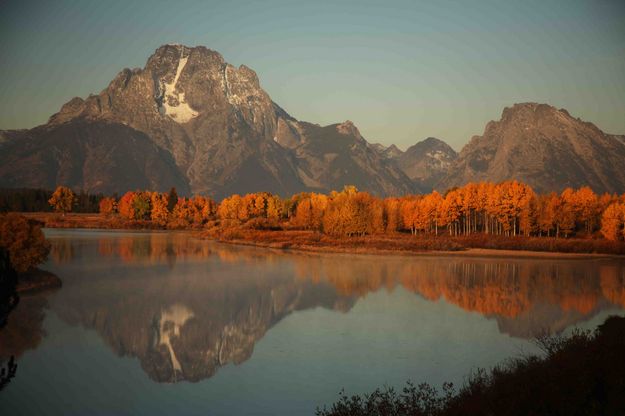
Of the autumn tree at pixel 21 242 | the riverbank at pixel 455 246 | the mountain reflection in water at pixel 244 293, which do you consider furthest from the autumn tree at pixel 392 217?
the autumn tree at pixel 21 242

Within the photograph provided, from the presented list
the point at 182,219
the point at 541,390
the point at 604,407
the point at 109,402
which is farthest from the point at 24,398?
the point at 182,219

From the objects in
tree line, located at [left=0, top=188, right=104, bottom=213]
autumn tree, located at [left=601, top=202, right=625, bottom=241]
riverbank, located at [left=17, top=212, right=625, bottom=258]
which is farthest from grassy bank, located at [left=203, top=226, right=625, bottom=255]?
tree line, located at [left=0, top=188, right=104, bottom=213]

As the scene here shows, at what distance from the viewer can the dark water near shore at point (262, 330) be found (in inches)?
846

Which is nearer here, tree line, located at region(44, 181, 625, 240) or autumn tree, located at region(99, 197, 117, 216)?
tree line, located at region(44, 181, 625, 240)

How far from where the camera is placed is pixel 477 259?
75.8 metres

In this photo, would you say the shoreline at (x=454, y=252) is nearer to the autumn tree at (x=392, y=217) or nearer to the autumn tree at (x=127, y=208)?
the autumn tree at (x=392, y=217)

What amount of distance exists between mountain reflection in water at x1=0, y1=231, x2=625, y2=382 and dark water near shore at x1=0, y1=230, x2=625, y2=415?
161mm

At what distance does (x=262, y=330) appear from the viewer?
32375mm

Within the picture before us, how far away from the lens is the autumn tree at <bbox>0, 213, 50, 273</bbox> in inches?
1623

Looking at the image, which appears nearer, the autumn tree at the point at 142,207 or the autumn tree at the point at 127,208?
the autumn tree at the point at 142,207

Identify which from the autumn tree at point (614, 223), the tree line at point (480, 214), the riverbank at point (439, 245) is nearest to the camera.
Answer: the riverbank at point (439, 245)

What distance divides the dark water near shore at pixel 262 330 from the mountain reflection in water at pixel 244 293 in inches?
6.3

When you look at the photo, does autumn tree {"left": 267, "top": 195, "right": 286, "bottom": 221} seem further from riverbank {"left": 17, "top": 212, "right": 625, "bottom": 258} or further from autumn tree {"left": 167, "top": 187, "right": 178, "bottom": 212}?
riverbank {"left": 17, "top": 212, "right": 625, "bottom": 258}

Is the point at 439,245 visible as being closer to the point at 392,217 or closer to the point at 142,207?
the point at 392,217
